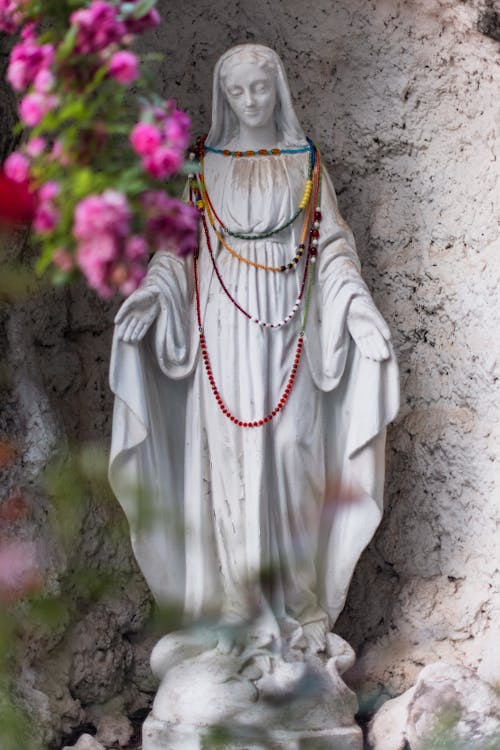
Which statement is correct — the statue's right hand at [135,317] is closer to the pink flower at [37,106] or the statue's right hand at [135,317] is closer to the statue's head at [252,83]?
the statue's head at [252,83]

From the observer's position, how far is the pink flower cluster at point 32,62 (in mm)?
1515

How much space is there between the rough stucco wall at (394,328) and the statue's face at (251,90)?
1.80 ft

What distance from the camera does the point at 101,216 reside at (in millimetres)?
1429

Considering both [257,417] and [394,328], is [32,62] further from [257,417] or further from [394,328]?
[394,328]

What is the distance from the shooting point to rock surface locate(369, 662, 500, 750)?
370 centimetres

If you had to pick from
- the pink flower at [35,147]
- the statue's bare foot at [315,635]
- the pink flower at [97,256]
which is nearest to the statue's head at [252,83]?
the statue's bare foot at [315,635]

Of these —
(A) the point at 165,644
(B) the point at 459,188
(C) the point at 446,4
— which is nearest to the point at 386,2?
(C) the point at 446,4

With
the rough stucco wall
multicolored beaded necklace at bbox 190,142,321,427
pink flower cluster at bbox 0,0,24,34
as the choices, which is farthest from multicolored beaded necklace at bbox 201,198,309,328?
pink flower cluster at bbox 0,0,24,34

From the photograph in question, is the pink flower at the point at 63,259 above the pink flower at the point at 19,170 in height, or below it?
below

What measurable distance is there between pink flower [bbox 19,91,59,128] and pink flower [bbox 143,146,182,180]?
0.13 m

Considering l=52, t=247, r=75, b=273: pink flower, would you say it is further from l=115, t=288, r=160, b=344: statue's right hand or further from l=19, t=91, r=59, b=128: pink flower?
l=115, t=288, r=160, b=344: statue's right hand

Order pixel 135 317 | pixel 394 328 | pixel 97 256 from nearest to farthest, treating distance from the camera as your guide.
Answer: pixel 97 256 → pixel 135 317 → pixel 394 328

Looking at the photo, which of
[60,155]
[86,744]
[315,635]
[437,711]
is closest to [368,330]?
[315,635]

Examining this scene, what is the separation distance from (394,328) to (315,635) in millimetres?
1073
